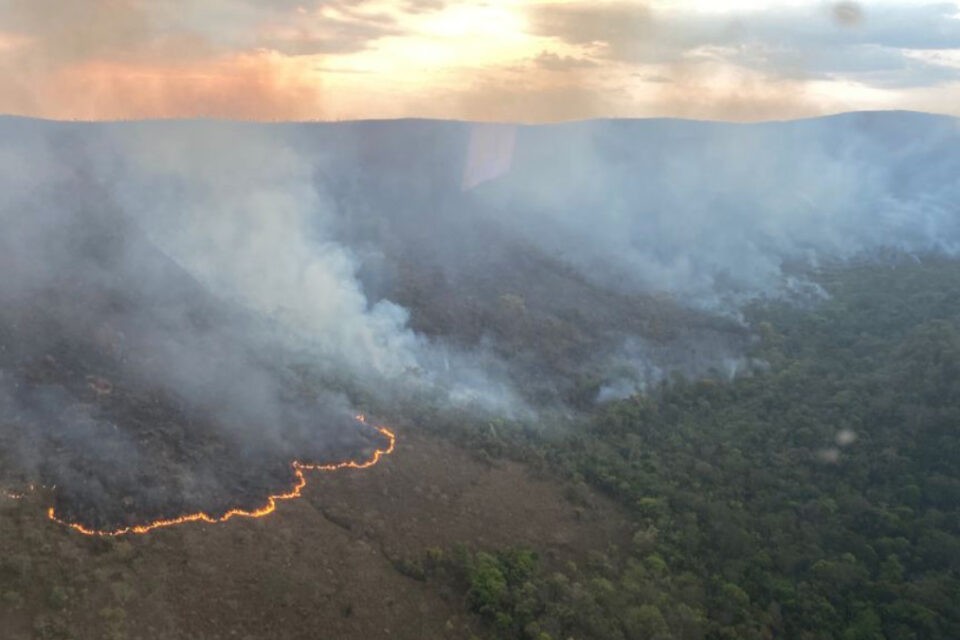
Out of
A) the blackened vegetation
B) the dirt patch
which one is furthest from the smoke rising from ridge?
the dirt patch

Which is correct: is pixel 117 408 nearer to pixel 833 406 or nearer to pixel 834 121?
pixel 833 406

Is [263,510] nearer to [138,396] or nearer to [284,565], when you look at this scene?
[284,565]

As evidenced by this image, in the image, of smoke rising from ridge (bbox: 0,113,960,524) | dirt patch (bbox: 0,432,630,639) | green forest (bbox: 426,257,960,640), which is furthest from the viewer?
smoke rising from ridge (bbox: 0,113,960,524)

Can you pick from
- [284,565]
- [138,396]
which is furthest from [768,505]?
[138,396]

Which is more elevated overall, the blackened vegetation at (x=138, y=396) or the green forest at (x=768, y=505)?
the blackened vegetation at (x=138, y=396)

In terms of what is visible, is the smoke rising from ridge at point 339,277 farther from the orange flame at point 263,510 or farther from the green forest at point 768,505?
the green forest at point 768,505

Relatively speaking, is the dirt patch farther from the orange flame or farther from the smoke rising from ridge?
the smoke rising from ridge

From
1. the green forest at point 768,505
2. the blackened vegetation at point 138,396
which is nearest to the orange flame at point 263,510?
the blackened vegetation at point 138,396
